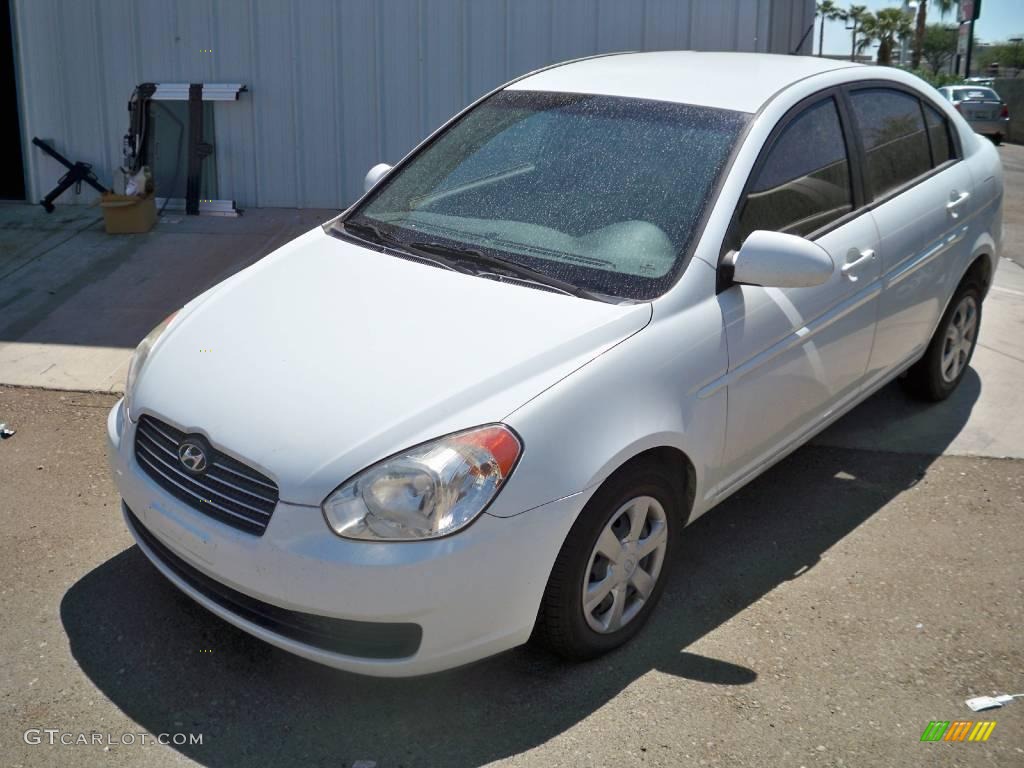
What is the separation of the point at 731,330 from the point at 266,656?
1.89 meters

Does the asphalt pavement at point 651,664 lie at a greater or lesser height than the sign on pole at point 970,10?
lesser

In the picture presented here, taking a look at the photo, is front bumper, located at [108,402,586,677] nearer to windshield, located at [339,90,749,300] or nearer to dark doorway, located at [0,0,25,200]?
windshield, located at [339,90,749,300]

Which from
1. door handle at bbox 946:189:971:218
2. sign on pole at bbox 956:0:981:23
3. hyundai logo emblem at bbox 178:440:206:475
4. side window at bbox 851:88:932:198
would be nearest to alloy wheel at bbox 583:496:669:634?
hyundai logo emblem at bbox 178:440:206:475

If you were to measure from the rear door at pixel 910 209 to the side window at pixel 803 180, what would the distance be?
205mm

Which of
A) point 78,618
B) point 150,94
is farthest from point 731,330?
point 150,94

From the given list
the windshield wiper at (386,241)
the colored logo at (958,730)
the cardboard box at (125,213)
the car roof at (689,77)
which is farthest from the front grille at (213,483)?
the cardboard box at (125,213)

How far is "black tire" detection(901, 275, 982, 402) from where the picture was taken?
5.42m

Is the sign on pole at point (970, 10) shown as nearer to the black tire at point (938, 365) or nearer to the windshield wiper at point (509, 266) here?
the black tire at point (938, 365)

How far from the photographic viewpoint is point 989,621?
3.90 meters

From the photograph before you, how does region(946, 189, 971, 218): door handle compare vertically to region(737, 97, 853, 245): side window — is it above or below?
below

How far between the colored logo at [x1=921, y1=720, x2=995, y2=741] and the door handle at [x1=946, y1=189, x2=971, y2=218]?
2.58m

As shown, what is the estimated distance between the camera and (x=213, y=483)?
10.6 feet

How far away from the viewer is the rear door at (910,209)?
15.3ft

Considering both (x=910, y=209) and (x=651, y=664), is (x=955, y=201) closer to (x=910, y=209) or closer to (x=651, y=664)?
(x=910, y=209)
